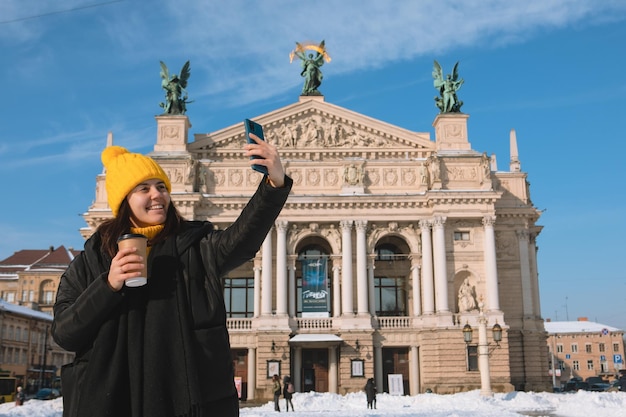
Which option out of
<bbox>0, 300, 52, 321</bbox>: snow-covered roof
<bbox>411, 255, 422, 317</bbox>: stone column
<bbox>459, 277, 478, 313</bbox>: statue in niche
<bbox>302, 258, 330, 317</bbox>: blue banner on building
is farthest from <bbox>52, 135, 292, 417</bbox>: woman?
<bbox>0, 300, 52, 321</bbox>: snow-covered roof

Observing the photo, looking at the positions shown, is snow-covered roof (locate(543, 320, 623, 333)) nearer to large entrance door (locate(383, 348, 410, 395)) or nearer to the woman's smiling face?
large entrance door (locate(383, 348, 410, 395))

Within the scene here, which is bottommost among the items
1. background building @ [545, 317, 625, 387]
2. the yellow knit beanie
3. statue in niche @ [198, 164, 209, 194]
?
background building @ [545, 317, 625, 387]

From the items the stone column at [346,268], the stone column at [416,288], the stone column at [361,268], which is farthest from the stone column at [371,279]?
the stone column at [416,288]

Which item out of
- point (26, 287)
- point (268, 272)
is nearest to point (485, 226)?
point (268, 272)

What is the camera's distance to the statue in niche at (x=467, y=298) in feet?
157

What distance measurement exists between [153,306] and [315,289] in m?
44.7

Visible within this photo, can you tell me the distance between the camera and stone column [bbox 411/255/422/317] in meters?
49.4

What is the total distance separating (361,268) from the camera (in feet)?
160

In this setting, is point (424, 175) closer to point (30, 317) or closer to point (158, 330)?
point (30, 317)

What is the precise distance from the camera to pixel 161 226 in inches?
158

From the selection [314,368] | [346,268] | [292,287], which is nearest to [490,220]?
[346,268]

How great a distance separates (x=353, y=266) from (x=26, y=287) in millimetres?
64657

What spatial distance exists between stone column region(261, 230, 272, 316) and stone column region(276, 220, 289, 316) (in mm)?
502

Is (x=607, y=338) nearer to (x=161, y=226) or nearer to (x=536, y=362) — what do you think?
(x=536, y=362)
